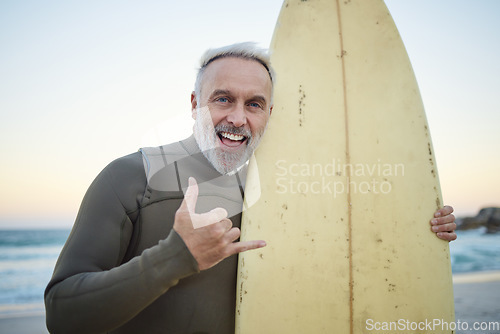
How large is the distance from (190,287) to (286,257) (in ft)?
1.68

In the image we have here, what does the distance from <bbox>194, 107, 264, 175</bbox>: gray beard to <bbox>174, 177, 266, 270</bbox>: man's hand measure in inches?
20.4

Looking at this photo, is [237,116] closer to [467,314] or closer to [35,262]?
[467,314]

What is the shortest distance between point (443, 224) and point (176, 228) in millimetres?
→ 1454

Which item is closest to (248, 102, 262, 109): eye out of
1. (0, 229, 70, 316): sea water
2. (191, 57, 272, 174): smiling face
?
(191, 57, 272, 174): smiling face

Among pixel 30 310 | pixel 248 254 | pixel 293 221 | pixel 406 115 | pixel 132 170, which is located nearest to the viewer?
pixel 132 170

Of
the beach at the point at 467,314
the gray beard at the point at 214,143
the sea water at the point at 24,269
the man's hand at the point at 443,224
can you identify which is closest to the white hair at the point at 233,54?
the gray beard at the point at 214,143

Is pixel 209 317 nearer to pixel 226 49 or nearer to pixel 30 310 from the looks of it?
pixel 226 49

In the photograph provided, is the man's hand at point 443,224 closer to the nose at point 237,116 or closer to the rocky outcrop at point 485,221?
the nose at point 237,116

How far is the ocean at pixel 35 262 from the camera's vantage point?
20.0 ft

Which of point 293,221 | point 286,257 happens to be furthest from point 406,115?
point 286,257

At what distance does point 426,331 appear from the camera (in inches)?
61.4

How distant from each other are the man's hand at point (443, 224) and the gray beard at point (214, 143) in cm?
109

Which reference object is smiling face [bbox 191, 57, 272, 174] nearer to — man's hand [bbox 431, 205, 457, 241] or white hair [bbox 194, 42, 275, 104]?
white hair [bbox 194, 42, 275, 104]

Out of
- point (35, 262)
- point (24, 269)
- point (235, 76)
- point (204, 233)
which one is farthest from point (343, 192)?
point (35, 262)
